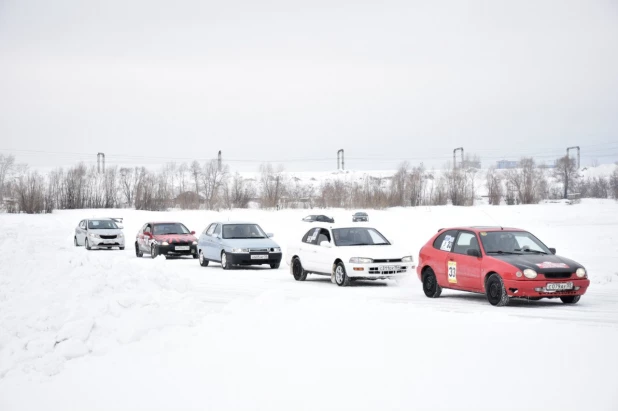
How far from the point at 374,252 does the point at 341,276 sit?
3.32ft

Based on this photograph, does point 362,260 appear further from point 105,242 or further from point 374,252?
point 105,242

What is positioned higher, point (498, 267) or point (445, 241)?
point (445, 241)

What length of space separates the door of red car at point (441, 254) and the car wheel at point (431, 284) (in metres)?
Answer: 0.15

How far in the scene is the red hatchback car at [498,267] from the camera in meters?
13.5

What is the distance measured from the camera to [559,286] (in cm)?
1355

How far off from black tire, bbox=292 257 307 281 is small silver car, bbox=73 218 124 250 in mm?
18922

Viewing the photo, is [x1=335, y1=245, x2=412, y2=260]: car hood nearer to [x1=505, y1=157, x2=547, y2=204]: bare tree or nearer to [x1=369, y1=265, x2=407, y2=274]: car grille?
[x1=369, y1=265, x2=407, y2=274]: car grille

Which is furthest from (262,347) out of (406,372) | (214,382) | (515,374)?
(515,374)

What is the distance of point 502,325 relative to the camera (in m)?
10.9

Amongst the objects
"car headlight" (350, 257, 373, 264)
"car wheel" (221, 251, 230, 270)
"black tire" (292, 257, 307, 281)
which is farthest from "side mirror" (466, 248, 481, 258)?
"car wheel" (221, 251, 230, 270)

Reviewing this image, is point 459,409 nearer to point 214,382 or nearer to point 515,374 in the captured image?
point 515,374

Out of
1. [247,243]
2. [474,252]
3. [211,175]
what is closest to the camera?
[474,252]

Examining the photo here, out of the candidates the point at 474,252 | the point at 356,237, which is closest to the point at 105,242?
the point at 356,237

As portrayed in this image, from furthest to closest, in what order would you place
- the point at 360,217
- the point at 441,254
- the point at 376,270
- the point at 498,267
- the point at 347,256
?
the point at 360,217 → the point at 347,256 → the point at 376,270 → the point at 441,254 → the point at 498,267
